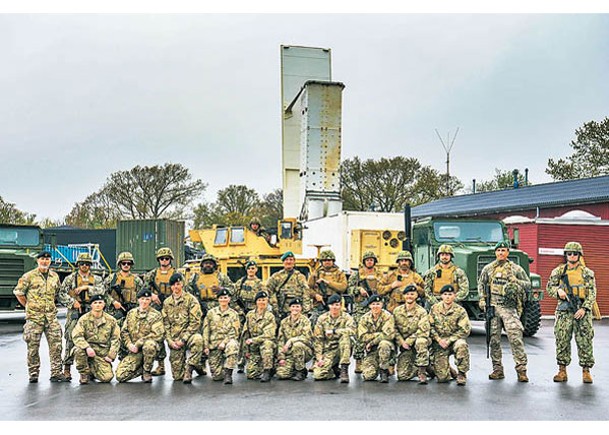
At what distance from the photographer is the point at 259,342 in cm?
936

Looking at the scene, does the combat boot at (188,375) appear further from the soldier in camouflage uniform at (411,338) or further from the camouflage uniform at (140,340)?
the soldier in camouflage uniform at (411,338)

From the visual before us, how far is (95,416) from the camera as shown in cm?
711

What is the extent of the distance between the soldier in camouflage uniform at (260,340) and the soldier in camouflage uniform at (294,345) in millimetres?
113

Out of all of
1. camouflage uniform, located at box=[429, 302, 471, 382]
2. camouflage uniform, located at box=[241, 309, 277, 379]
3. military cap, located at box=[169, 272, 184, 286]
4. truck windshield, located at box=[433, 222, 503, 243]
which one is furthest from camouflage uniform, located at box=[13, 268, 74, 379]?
truck windshield, located at box=[433, 222, 503, 243]

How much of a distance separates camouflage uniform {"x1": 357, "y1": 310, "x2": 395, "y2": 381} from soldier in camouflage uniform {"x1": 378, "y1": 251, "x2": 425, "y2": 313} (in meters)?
0.95

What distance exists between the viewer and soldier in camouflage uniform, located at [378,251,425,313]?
10312mm

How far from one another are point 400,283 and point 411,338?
4.16 feet

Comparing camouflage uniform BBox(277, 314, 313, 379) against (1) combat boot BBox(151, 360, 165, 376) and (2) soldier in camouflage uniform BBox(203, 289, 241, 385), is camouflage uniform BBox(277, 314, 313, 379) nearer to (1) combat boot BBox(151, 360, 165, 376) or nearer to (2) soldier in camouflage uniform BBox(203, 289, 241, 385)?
(2) soldier in camouflage uniform BBox(203, 289, 241, 385)

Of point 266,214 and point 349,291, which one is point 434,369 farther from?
point 266,214

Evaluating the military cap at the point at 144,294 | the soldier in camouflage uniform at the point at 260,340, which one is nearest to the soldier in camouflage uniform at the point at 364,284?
the soldier in camouflage uniform at the point at 260,340

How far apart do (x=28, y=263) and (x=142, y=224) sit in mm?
9520

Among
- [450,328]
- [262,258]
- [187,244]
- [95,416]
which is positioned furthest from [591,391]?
[187,244]

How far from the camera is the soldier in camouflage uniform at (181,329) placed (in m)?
9.23

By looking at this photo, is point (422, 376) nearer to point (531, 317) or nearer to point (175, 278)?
point (175, 278)
